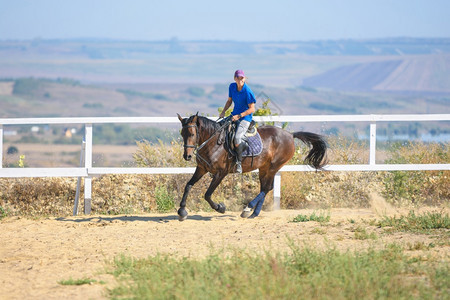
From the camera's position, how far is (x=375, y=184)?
46.4 feet

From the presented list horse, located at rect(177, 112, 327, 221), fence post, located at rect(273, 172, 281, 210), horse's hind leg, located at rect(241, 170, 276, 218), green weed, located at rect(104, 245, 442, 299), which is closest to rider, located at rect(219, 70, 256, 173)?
horse, located at rect(177, 112, 327, 221)

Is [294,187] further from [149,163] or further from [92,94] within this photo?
[92,94]

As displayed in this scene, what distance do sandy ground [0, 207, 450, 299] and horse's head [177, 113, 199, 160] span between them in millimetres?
1224

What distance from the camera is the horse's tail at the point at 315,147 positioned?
12326 mm

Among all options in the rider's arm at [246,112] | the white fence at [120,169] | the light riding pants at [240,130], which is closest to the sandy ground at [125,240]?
the white fence at [120,169]

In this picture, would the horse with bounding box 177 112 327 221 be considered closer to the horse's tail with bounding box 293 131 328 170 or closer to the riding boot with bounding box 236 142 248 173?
the horse's tail with bounding box 293 131 328 170

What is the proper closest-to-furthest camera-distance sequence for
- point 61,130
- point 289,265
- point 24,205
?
1. point 289,265
2. point 24,205
3. point 61,130

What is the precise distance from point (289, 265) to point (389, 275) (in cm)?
107

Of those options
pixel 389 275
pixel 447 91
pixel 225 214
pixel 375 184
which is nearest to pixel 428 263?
pixel 389 275

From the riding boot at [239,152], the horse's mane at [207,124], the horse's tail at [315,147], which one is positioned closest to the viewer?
the horse's mane at [207,124]

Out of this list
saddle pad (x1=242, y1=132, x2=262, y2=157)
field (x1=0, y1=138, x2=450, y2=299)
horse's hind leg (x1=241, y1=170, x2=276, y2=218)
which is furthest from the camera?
horse's hind leg (x1=241, y1=170, x2=276, y2=218)

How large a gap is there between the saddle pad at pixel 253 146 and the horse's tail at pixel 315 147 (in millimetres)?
948

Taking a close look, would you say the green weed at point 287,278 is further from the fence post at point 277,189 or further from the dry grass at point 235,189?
the dry grass at point 235,189

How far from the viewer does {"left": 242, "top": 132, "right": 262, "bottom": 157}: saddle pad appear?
38.0 feet
